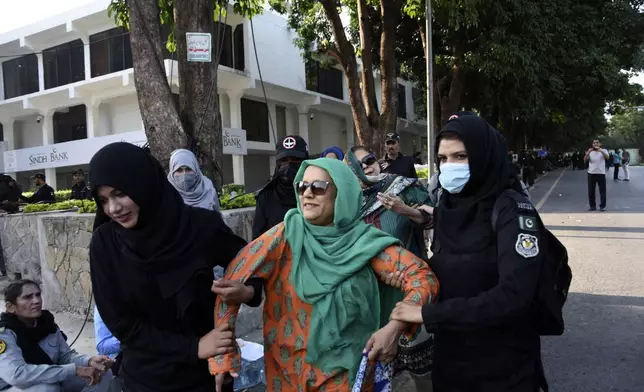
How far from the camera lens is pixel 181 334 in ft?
6.27

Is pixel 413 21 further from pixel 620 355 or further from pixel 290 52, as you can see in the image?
pixel 620 355

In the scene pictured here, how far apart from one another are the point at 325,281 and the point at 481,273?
572 millimetres

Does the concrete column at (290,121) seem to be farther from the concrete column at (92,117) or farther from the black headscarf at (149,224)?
the black headscarf at (149,224)

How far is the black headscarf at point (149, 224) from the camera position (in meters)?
1.77

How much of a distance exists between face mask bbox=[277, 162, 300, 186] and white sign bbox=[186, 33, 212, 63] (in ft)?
6.07

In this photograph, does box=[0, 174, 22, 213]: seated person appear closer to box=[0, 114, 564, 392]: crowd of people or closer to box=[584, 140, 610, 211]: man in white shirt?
box=[0, 114, 564, 392]: crowd of people

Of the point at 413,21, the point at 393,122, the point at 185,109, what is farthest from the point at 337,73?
the point at 185,109

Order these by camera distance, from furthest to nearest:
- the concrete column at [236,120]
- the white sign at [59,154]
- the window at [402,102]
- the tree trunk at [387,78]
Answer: the window at [402,102], the concrete column at [236,120], the white sign at [59,154], the tree trunk at [387,78]

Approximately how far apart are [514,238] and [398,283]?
1.47 ft

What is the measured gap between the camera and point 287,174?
400 centimetres

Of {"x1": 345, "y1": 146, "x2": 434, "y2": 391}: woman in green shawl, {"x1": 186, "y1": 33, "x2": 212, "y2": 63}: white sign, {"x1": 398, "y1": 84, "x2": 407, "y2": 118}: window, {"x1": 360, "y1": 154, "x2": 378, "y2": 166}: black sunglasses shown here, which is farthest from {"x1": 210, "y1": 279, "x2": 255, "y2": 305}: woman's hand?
{"x1": 398, "y1": 84, "x2": 407, "y2": 118}: window

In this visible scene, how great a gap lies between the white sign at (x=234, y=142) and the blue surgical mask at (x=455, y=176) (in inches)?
649

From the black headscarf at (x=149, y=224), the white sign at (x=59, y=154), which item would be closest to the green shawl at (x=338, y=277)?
the black headscarf at (x=149, y=224)

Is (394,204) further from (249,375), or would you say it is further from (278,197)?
(249,375)
